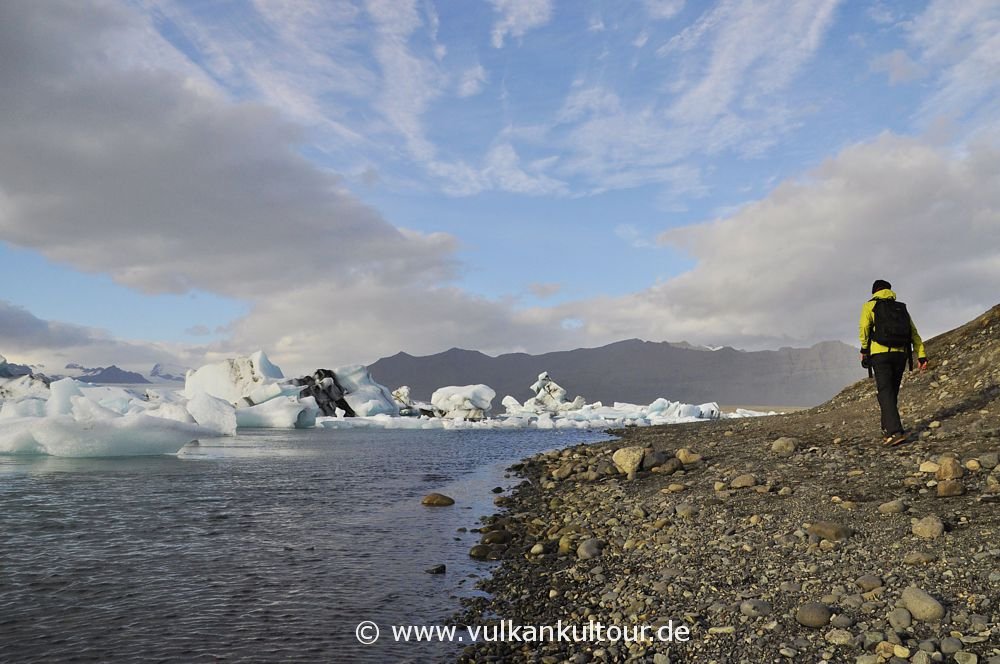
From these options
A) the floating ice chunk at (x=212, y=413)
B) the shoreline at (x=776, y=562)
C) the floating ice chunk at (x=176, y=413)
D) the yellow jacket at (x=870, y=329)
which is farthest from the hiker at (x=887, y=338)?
the floating ice chunk at (x=212, y=413)

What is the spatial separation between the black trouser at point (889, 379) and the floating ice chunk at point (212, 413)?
105 ft

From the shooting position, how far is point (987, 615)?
4559 millimetres

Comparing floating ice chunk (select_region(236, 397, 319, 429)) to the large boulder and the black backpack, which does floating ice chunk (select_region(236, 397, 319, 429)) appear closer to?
the large boulder

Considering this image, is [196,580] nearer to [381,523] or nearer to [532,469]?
[381,523]

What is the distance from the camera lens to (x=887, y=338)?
9.96 metres

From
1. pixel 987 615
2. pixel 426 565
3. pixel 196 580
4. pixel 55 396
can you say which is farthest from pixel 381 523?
pixel 55 396

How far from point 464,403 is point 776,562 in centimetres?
6228

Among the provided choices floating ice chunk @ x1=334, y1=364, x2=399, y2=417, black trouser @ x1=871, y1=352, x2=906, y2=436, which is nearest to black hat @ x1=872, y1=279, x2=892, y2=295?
black trouser @ x1=871, y1=352, x2=906, y2=436

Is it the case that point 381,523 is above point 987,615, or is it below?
below

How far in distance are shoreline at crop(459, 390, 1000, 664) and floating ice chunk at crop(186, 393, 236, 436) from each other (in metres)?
26.6

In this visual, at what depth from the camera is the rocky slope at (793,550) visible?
492cm

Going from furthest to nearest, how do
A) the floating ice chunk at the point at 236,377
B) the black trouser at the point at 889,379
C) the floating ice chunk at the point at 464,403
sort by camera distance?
the floating ice chunk at the point at 464,403 < the floating ice chunk at the point at 236,377 < the black trouser at the point at 889,379

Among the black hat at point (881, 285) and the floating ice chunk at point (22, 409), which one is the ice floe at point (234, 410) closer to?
the floating ice chunk at point (22, 409)

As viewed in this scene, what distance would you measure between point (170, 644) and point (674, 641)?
17.0 feet
